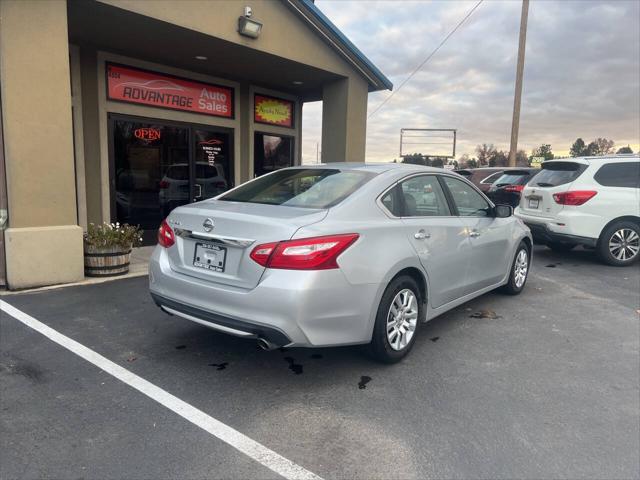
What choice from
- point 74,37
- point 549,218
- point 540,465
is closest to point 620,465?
point 540,465

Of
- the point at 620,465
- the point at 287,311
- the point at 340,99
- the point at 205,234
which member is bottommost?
the point at 620,465

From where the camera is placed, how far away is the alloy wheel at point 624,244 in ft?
26.0

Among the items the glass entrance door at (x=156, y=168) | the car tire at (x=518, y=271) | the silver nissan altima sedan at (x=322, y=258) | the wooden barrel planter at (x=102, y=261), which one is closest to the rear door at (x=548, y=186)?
the car tire at (x=518, y=271)

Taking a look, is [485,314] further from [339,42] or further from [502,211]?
[339,42]

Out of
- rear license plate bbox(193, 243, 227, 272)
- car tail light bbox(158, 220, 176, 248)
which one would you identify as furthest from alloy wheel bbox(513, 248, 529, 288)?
car tail light bbox(158, 220, 176, 248)

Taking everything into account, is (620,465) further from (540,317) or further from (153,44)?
(153,44)

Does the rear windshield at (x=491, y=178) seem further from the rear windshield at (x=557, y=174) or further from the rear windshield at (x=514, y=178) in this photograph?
the rear windshield at (x=557, y=174)

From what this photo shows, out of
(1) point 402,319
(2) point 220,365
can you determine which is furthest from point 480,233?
(2) point 220,365

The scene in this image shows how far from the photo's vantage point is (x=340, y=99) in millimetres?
9727

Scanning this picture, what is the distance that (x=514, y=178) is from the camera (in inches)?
470

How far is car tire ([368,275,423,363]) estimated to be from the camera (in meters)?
3.57

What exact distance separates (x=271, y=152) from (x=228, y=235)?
805 centimetres

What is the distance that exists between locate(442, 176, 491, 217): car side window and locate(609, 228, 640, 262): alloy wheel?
160 inches

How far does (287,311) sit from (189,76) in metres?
7.34
